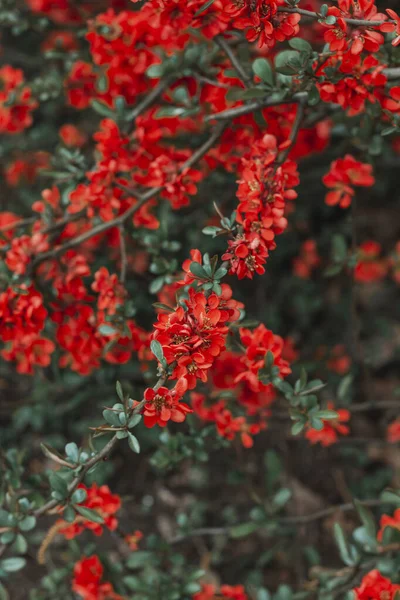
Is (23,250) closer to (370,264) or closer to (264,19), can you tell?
(264,19)

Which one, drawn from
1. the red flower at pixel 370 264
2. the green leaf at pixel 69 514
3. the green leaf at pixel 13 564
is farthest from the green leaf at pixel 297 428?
the red flower at pixel 370 264

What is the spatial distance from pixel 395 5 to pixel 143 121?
1.49 meters

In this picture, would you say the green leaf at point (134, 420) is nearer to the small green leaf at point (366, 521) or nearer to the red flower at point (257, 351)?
the red flower at point (257, 351)

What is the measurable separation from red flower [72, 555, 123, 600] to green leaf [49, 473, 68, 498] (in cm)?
48

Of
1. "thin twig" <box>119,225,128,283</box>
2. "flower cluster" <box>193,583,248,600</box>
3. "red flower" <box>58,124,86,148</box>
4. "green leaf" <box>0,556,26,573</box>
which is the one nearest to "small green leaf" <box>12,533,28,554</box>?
"green leaf" <box>0,556,26,573</box>

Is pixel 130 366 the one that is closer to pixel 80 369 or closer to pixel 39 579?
pixel 80 369

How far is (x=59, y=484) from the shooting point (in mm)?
1389

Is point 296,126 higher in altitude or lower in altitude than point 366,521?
higher

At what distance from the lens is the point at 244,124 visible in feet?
5.87

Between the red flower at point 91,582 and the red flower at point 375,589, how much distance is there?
70 cm

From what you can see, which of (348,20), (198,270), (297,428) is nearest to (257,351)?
(297,428)

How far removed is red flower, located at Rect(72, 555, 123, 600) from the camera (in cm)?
172

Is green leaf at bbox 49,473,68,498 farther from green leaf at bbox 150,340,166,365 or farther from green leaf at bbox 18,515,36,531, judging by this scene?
green leaf at bbox 150,340,166,365

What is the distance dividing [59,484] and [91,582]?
52 cm
